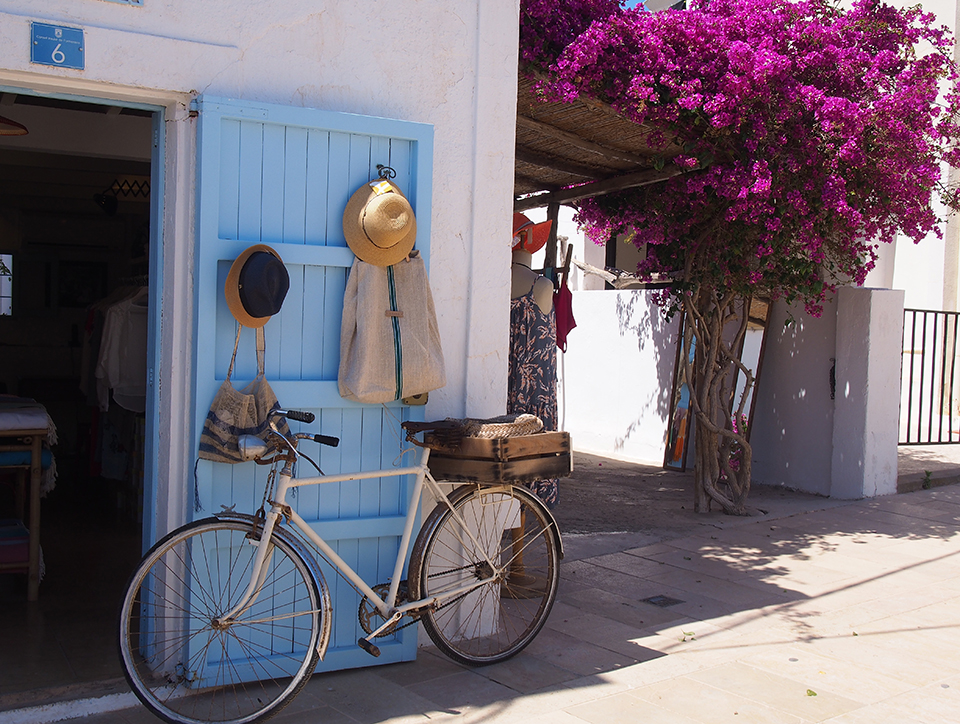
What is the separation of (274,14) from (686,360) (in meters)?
4.65

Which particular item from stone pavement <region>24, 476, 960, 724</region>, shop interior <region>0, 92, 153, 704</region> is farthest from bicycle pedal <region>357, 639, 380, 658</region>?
shop interior <region>0, 92, 153, 704</region>

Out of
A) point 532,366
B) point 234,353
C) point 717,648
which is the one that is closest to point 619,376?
point 532,366

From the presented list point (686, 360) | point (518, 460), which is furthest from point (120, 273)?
point (518, 460)

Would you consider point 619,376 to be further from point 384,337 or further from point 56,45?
point 56,45

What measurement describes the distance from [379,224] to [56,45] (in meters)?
1.35

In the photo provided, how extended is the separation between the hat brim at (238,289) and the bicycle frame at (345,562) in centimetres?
61

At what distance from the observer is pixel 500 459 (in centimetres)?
372

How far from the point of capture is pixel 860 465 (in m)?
7.71

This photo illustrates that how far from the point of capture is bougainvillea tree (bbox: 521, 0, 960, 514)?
18.0 ft

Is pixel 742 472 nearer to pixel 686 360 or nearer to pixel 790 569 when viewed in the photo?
pixel 686 360

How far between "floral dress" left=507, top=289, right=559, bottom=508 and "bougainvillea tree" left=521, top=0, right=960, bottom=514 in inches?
54.5

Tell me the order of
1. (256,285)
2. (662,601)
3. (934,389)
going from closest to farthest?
(256,285), (662,601), (934,389)

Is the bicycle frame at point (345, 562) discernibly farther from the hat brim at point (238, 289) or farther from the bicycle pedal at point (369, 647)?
the hat brim at point (238, 289)

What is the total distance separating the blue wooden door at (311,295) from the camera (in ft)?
11.5
